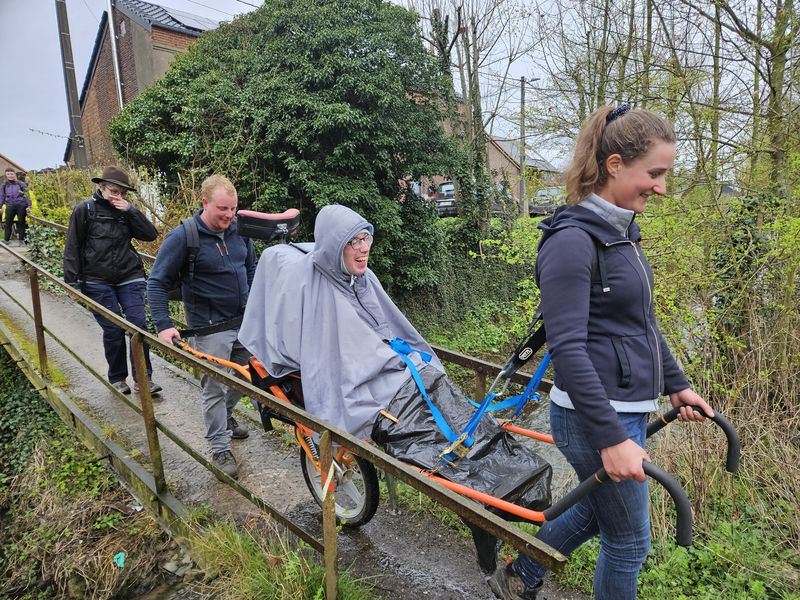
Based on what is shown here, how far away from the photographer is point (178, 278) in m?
3.38

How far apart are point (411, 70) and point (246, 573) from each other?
10.5 metres

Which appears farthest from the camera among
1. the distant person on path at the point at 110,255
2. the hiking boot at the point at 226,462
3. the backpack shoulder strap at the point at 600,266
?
the distant person on path at the point at 110,255

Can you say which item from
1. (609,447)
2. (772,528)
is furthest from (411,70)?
(609,447)

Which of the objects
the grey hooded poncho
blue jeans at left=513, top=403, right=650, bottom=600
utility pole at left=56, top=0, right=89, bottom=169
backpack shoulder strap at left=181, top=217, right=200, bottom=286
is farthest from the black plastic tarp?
utility pole at left=56, top=0, right=89, bottom=169

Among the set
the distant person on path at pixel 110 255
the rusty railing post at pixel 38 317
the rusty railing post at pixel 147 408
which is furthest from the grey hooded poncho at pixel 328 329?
the rusty railing post at pixel 38 317

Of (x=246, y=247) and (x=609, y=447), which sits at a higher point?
(x=246, y=247)

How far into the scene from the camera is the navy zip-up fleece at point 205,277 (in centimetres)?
325

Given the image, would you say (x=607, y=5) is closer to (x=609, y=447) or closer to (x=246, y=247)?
(x=246, y=247)

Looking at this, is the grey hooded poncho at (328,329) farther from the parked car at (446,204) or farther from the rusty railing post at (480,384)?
the parked car at (446,204)

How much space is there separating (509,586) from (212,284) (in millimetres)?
2446

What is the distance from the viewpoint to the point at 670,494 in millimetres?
1416

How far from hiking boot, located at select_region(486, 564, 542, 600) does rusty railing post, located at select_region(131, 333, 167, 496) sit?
2.03m

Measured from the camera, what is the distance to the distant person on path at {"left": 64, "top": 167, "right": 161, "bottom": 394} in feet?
13.7

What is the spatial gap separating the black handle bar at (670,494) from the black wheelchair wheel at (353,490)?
1289 millimetres
